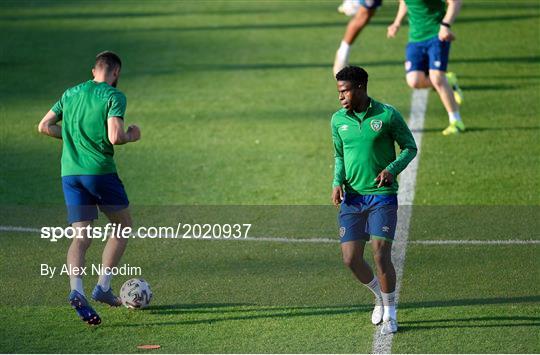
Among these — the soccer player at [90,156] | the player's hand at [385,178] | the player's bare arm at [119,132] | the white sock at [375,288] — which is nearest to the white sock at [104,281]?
the soccer player at [90,156]

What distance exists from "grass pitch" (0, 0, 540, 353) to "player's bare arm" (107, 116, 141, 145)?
148 cm

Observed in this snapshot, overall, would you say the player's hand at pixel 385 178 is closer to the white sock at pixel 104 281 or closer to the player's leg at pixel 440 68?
the white sock at pixel 104 281

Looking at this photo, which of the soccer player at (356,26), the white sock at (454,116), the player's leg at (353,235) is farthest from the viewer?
the soccer player at (356,26)

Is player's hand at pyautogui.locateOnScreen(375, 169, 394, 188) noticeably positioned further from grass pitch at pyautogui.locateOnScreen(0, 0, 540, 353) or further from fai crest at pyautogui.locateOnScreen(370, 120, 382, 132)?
grass pitch at pyautogui.locateOnScreen(0, 0, 540, 353)

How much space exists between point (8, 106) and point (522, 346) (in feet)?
32.9

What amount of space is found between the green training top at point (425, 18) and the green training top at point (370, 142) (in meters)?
6.09

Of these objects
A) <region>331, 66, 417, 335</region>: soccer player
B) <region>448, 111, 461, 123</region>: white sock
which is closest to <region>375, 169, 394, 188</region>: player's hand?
<region>331, 66, 417, 335</region>: soccer player

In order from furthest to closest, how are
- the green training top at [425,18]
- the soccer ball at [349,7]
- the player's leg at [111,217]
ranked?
the soccer ball at [349,7] → the green training top at [425,18] → the player's leg at [111,217]

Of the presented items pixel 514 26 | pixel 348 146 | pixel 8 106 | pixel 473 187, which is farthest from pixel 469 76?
pixel 348 146

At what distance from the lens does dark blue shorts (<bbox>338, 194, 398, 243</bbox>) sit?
28.8 feet

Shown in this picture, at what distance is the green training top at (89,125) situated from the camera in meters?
8.97

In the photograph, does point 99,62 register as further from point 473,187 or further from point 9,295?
point 473,187

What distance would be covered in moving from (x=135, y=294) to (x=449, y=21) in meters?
6.84

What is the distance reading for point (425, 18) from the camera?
14.7 metres
